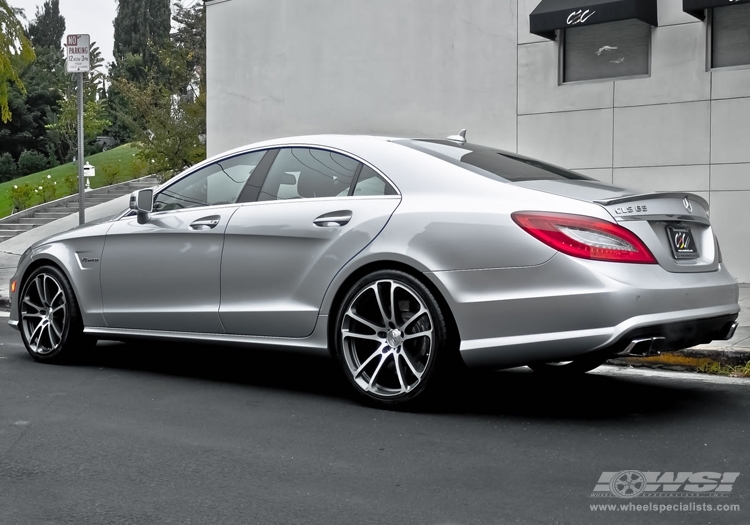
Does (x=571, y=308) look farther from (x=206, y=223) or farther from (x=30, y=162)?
(x=30, y=162)

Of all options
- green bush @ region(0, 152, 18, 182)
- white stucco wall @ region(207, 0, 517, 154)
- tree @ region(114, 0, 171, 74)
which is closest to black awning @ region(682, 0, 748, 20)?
white stucco wall @ region(207, 0, 517, 154)

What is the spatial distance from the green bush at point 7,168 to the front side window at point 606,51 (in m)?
53.5

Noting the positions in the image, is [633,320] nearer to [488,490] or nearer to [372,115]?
[488,490]

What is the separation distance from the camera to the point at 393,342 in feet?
17.2

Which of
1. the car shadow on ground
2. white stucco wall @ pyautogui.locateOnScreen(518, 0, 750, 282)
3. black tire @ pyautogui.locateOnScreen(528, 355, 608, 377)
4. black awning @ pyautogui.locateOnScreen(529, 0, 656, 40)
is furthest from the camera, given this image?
white stucco wall @ pyautogui.locateOnScreen(518, 0, 750, 282)

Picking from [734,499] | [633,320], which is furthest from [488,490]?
[633,320]

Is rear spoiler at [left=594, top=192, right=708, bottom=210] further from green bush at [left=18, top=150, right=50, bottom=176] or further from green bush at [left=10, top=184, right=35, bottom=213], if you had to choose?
green bush at [left=18, top=150, right=50, bottom=176]

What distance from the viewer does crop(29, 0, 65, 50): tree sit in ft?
342

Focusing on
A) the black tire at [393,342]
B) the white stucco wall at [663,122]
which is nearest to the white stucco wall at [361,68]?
the white stucco wall at [663,122]

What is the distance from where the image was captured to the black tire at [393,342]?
16.6 feet

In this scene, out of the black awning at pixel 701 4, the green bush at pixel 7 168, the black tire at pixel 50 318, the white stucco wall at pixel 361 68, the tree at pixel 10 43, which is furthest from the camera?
the green bush at pixel 7 168

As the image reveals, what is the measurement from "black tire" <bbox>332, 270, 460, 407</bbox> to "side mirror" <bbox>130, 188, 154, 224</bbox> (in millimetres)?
1769

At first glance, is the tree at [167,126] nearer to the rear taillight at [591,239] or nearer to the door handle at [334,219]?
the door handle at [334,219]

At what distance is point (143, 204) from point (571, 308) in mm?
3090
